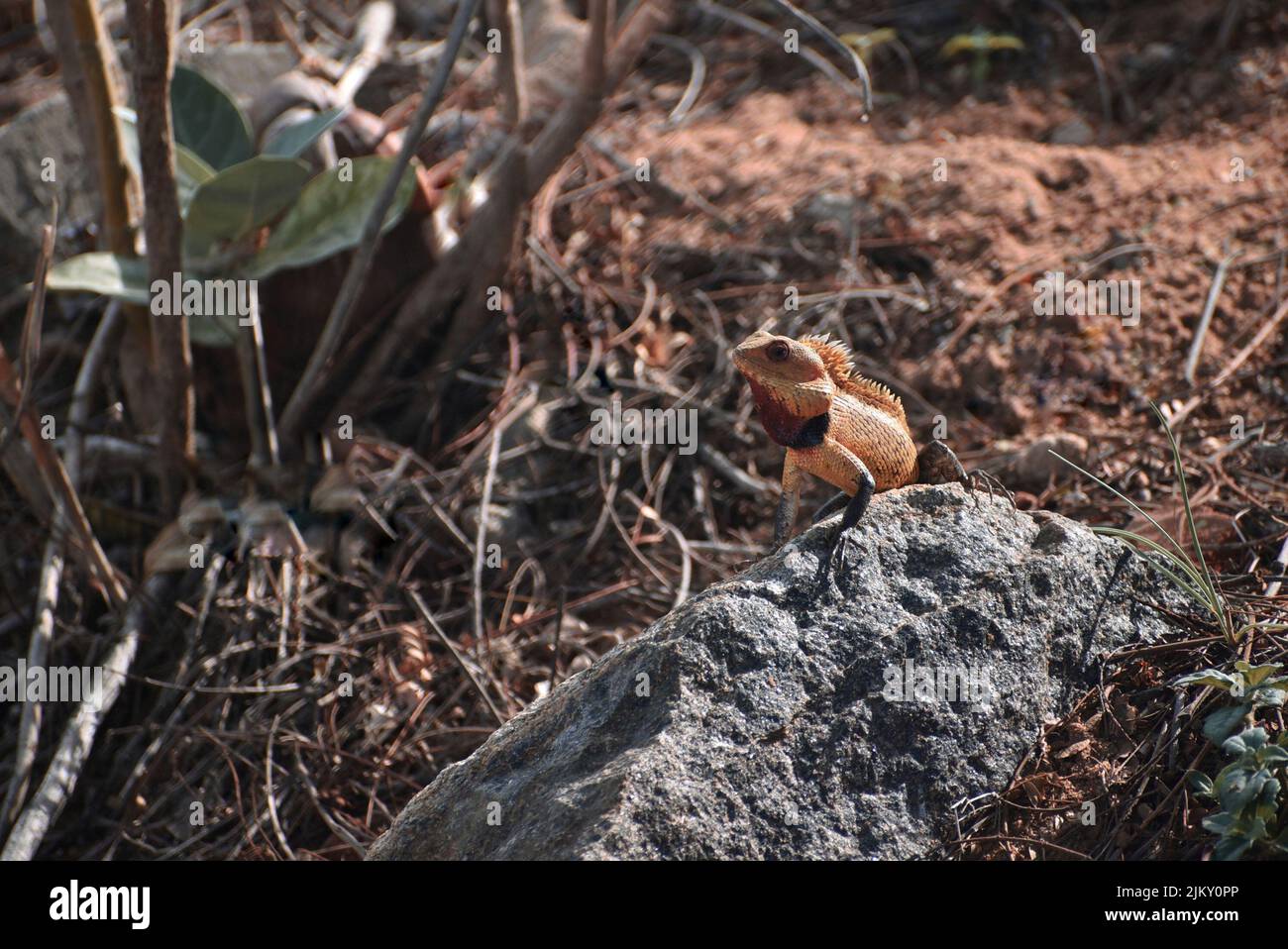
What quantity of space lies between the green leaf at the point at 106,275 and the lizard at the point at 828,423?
2.55 m

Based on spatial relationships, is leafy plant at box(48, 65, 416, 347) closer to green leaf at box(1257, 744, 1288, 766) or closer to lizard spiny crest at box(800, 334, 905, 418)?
lizard spiny crest at box(800, 334, 905, 418)

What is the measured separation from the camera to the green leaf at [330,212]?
4.80m

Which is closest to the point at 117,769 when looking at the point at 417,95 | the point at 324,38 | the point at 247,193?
the point at 247,193

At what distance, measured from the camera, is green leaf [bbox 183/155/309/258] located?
4.49m

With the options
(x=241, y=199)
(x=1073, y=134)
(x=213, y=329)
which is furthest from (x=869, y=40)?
(x=213, y=329)

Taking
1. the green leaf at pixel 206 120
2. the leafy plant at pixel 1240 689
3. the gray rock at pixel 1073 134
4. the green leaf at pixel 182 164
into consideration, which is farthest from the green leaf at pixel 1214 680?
the gray rock at pixel 1073 134

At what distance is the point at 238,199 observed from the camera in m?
4.61

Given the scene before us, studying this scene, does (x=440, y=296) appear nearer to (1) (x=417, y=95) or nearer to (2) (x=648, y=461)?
(2) (x=648, y=461)

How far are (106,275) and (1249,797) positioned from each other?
4153 mm

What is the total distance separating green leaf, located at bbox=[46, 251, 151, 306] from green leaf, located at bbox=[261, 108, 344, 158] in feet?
2.40

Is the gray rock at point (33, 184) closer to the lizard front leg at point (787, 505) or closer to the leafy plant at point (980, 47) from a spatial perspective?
the lizard front leg at point (787, 505)

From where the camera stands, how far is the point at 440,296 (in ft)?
18.1

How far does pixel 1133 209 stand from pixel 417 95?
14.5 feet

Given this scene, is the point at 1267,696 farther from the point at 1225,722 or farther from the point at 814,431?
the point at 814,431
